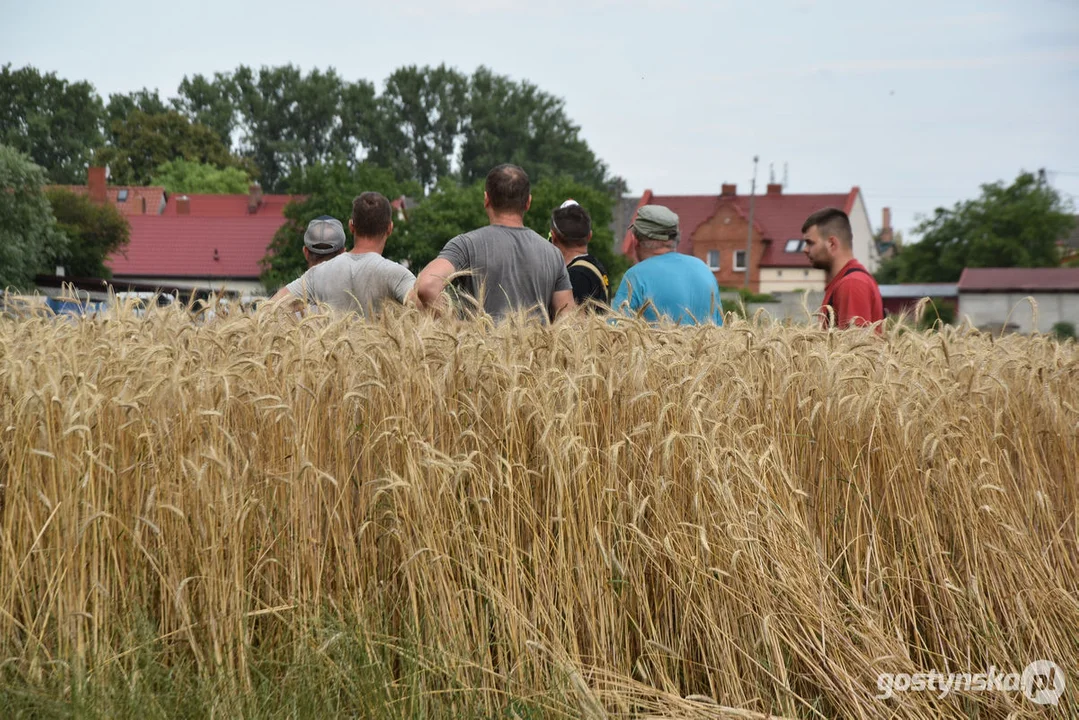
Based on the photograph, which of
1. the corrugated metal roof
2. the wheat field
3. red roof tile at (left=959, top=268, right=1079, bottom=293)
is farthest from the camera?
the corrugated metal roof

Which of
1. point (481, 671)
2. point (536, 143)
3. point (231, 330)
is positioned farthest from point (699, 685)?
point (536, 143)

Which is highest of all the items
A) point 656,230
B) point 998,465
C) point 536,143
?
point 536,143

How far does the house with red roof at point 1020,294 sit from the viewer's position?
131 feet

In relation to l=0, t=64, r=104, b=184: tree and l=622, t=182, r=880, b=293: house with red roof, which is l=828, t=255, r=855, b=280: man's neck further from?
l=0, t=64, r=104, b=184: tree

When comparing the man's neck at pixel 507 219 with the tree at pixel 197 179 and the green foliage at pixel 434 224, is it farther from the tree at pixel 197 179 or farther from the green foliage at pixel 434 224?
the tree at pixel 197 179

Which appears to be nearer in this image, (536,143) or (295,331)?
(295,331)

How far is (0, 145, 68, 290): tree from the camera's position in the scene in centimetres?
3250

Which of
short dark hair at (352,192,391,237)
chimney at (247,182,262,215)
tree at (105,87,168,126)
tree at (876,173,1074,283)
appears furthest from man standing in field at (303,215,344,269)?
tree at (105,87,168,126)

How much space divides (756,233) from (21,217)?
42532 mm

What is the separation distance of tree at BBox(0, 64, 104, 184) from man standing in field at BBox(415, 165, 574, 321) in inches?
2467

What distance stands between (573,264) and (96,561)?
11.1 feet

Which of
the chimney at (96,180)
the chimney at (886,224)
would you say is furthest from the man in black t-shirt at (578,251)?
the chimney at (886,224)

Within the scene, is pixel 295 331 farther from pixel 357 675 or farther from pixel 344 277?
pixel 344 277

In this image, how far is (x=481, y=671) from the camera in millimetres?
3324
